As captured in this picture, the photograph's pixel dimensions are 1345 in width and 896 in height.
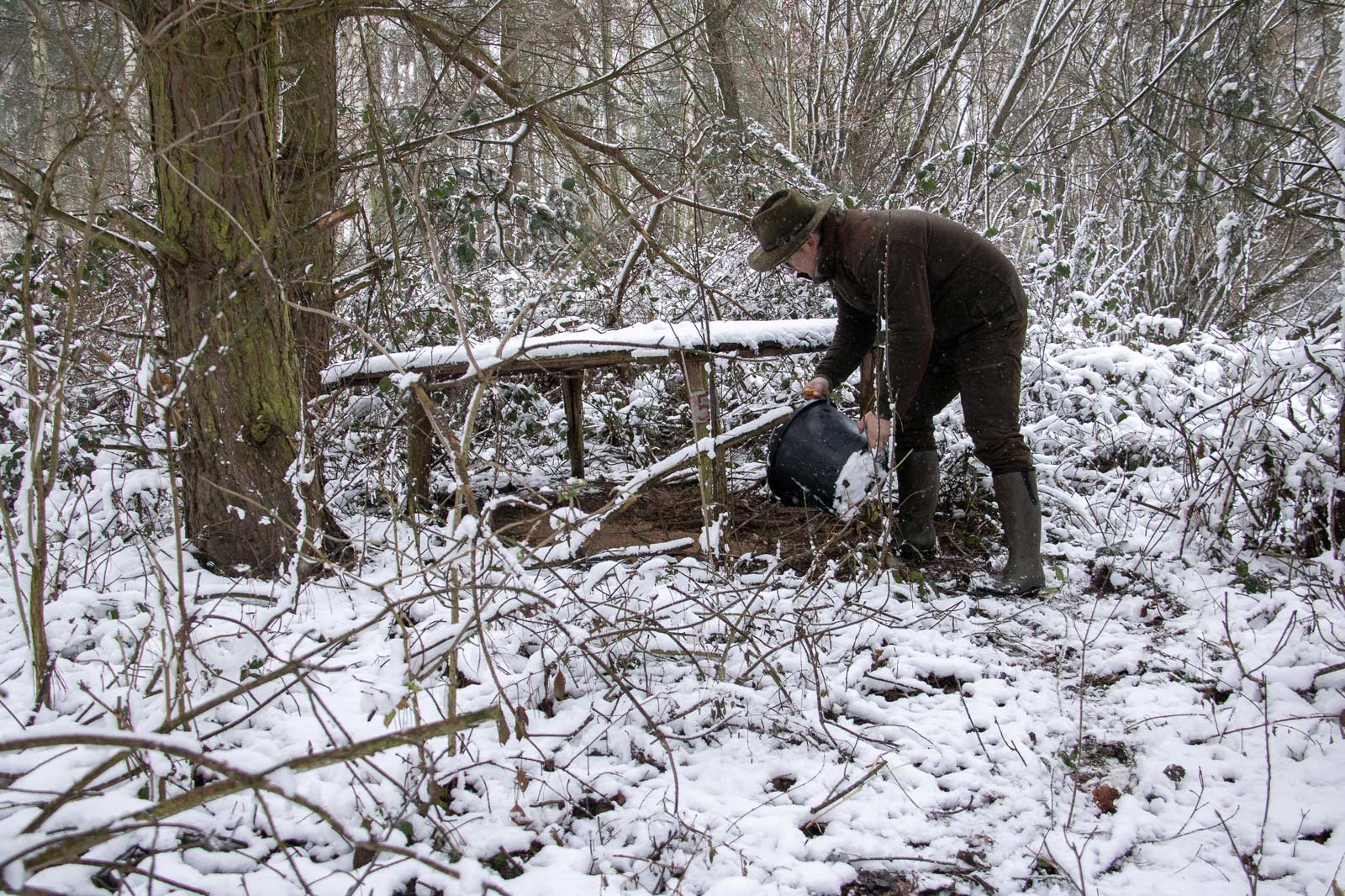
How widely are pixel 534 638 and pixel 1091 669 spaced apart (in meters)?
1.74

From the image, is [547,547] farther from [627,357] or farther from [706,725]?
[627,357]

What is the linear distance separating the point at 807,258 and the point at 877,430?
740 millimetres

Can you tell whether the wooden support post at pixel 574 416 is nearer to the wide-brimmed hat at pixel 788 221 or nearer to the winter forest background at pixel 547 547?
the winter forest background at pixel 547 547

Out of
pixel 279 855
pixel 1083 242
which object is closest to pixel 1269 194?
pixel 1083 242

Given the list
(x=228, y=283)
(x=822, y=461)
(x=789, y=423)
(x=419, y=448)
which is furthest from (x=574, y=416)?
(x=228, y=283)

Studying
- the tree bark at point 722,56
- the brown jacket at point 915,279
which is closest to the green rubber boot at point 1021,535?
the brown jacket at point 915,279

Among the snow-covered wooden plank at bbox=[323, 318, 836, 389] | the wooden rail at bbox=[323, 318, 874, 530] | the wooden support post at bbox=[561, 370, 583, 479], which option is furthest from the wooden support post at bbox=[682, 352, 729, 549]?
Answer: the wooden support post at bbox=[561, 370, 583, 479]

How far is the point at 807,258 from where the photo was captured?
3215mm

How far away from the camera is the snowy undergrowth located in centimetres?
153

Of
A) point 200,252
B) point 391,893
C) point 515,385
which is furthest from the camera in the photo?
point 515,385

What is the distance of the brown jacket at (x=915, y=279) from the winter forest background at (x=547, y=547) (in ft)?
2.22

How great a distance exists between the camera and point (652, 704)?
224 cm

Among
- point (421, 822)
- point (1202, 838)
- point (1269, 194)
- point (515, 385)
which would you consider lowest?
point (1202, 838)

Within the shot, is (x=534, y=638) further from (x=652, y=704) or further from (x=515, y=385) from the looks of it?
(x=515, y=385)
